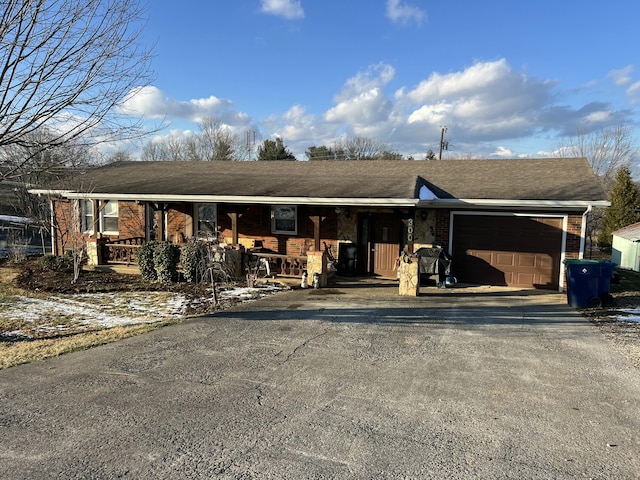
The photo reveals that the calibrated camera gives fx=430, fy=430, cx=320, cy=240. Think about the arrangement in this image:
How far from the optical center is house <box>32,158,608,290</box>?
37.7 ft

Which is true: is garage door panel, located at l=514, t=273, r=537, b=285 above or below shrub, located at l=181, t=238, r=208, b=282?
below

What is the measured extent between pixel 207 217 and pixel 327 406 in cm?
1141

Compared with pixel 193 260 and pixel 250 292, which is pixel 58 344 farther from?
pixel 193 260

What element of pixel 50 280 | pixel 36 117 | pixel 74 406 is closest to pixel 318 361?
pixel 74 406

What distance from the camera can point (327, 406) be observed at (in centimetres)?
433

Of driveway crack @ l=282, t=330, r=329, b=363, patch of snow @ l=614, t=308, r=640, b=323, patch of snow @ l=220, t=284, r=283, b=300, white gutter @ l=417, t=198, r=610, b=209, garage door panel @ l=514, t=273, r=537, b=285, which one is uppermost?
white gutter @ l=417, t=198, r=610, b=209

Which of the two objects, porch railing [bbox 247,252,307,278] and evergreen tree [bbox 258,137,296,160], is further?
evergreen tree [bbox 258,137,296,160]

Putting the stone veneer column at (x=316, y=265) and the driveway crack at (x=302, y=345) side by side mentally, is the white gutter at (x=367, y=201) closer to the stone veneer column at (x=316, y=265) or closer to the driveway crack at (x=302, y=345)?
the stone veneer column at (x=316, y=265)

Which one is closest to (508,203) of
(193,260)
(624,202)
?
(193,260)

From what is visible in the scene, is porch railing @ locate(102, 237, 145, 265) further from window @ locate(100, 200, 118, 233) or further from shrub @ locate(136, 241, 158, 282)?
A: window @ locate(100, 200, 118, 233)

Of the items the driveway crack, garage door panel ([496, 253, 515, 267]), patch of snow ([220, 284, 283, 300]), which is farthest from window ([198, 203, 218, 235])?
garage door panel ([496, 253, 515, 267])

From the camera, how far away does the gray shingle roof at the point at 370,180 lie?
38.1 feet

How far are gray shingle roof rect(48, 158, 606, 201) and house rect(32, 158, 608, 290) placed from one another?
0.12 ft

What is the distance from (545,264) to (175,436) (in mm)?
11011
